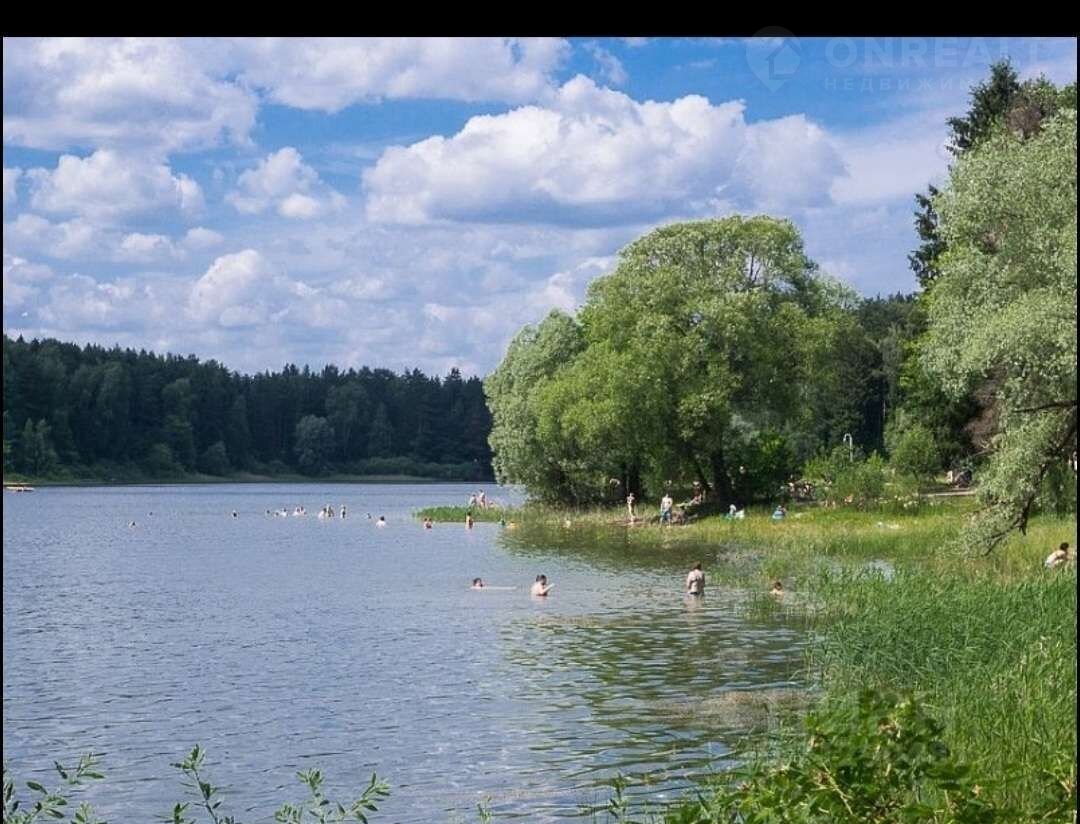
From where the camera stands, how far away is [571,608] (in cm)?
3247

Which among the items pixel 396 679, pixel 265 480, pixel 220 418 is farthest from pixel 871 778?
pixel 265 480

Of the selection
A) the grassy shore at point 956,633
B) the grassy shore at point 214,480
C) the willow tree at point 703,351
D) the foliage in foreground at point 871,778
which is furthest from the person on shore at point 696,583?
the grassy shore at point 214,480

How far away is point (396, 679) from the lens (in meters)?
23.3

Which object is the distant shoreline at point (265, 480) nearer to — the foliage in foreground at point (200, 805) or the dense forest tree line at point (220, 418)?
the dense forest tree line at point (220, 418)

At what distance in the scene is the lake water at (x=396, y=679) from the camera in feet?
52.1

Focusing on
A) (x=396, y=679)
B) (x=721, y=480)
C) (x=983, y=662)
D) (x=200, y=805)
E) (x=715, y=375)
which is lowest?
(x=396, y=679)

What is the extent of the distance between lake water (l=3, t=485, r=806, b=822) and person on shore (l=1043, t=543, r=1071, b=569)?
192 inches

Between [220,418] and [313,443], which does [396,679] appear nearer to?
[220,418]

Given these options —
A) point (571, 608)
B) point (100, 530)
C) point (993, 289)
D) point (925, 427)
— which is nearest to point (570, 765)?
point (993, 289)

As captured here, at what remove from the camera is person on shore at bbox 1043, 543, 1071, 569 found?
25403 mm

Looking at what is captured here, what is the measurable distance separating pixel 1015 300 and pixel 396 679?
497 inches

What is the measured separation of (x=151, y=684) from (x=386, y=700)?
4.73 meters

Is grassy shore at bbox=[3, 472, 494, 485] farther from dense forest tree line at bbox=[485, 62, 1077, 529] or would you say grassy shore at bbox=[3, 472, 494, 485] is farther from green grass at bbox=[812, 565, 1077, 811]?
green grass at bbox=[812, 565, 1077, 811]
